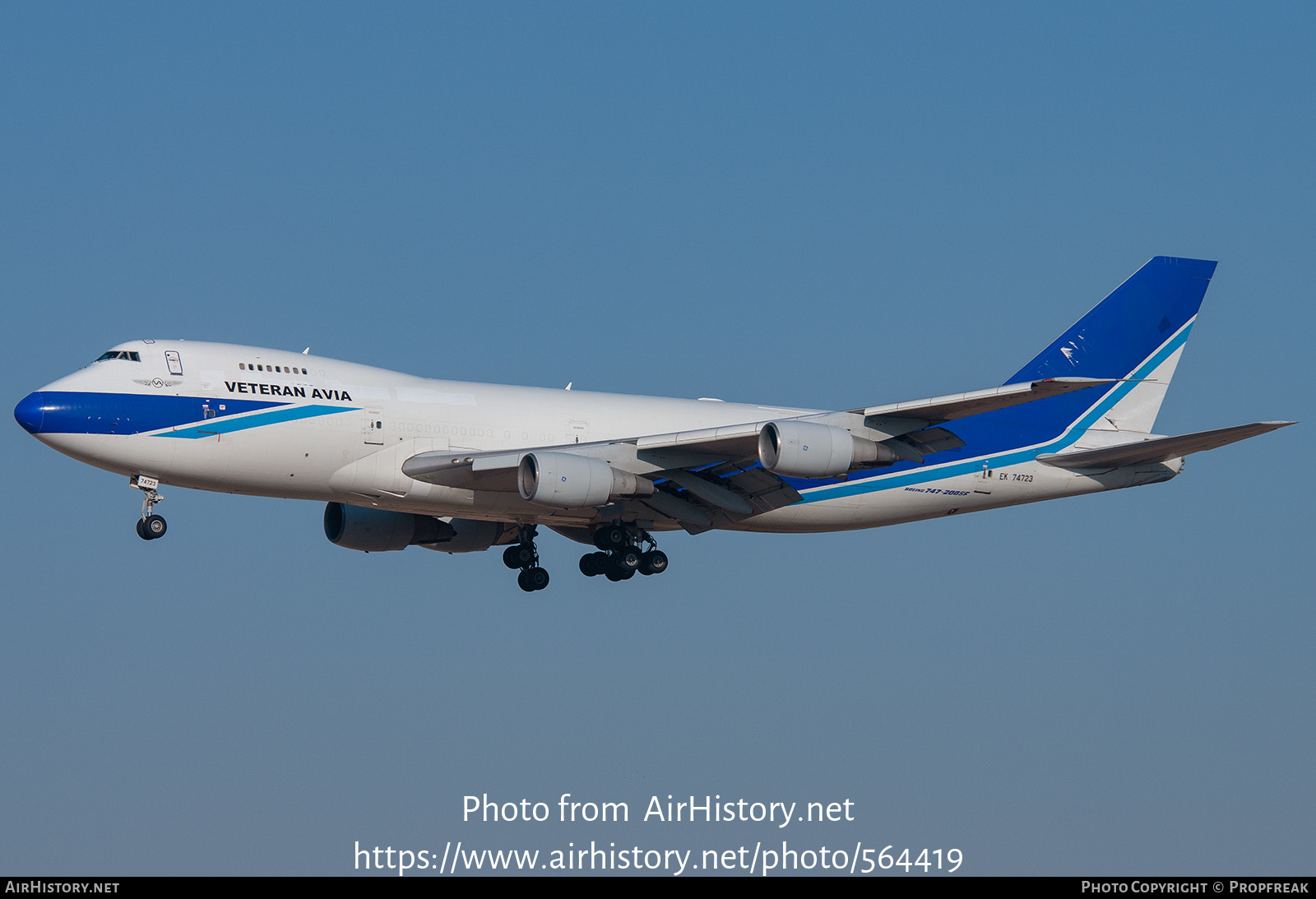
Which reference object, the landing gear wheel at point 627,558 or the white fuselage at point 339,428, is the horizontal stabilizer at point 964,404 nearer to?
the white fuselage at point 339,428

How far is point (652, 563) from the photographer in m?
38.9

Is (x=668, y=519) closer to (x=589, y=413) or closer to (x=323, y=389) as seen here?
(x=589, y=413)

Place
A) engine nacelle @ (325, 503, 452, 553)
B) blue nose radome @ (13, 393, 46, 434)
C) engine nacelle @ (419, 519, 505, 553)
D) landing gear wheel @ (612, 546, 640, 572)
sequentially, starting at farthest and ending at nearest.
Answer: engine nacelle @ (419, 519, 505, 553) < engine nacelle @ (325, 503, 452, 553) < landing gear wheel @ (612, 546, 640, 572) < blue nose radome @ (13, 393, 46, 434)

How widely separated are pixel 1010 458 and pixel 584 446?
12054 mm

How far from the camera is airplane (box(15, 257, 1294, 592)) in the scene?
3394cm

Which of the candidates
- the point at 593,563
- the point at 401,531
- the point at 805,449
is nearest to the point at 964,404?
the point at 805,449

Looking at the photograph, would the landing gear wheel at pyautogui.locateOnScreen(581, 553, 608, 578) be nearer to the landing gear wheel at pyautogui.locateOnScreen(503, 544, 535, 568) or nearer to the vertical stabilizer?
the landing gear wheel at pyautogui.locateOnScreen(503, 544, 535, 568)

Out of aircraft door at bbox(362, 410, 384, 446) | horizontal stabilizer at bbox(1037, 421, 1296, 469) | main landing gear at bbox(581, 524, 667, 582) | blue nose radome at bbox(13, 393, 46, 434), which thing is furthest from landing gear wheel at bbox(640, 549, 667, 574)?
blue nose radome at bbox(13, 393, 46, 434)

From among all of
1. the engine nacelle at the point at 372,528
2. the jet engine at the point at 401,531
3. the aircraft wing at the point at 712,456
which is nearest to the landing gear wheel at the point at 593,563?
the aircraft wing at the point at 712,456

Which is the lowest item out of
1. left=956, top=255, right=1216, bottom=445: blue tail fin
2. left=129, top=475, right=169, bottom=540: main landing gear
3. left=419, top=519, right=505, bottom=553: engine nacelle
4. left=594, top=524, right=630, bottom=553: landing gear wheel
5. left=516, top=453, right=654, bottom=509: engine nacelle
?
left=129, top=475, right=169, bottom=540: main landing gear

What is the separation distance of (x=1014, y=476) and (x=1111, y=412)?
3.82 metres

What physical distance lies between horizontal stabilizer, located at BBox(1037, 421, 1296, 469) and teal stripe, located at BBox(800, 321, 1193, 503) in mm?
487

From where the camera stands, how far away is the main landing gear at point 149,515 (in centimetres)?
3412

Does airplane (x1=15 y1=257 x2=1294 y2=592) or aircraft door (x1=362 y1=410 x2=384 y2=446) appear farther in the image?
aircraft door (x1=362 y1=410 x2=384 y2=446)
